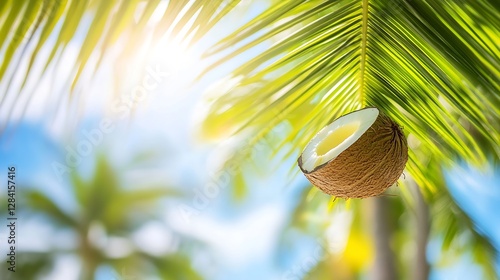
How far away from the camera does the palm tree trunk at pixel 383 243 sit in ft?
9.80

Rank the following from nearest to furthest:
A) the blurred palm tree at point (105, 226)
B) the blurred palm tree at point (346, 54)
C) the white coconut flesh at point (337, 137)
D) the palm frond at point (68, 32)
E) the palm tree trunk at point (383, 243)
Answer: the palm frond at point (68, 32) → the blurred palm tree at point (346, 54) → the white coconut flesh at point (337, 137) → the palm tree trunk at point (383, 243) → the blurred palm tree at point (105, 226)

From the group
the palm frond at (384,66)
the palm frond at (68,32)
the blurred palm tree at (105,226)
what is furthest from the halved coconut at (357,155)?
the blurred palm tree at (105,226)

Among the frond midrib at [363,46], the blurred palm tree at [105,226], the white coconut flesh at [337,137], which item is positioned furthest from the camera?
the blurred palm tree at [105,226]

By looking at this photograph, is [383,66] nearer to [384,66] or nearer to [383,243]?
[384,66]

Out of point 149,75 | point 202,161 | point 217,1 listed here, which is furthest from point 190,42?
point 202,161

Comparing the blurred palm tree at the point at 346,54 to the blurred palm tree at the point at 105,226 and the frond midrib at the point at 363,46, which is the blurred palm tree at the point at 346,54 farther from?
the blurred palm tree at the point at 105,226

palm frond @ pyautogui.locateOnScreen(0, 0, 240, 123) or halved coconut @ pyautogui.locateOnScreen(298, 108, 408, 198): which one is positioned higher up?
palm frond @ pyautogui.locateOnScreen(0, 0, 240, 123)

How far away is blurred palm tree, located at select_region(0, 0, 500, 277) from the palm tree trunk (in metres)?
1.56

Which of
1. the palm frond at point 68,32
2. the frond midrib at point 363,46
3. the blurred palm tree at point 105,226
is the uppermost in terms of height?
the blurred palm tree at point 105,226

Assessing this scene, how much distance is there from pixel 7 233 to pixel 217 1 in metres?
1.86

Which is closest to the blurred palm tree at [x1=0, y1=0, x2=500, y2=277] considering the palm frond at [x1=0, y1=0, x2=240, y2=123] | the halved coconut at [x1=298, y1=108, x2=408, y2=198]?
the palm frond at [x1=0, y1=0, x2=240, y2=123]

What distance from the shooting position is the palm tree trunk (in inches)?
118

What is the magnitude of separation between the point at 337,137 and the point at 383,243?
203 cm

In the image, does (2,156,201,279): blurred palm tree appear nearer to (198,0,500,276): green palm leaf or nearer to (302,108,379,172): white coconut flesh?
(198,0,500,276): green palm leaf
